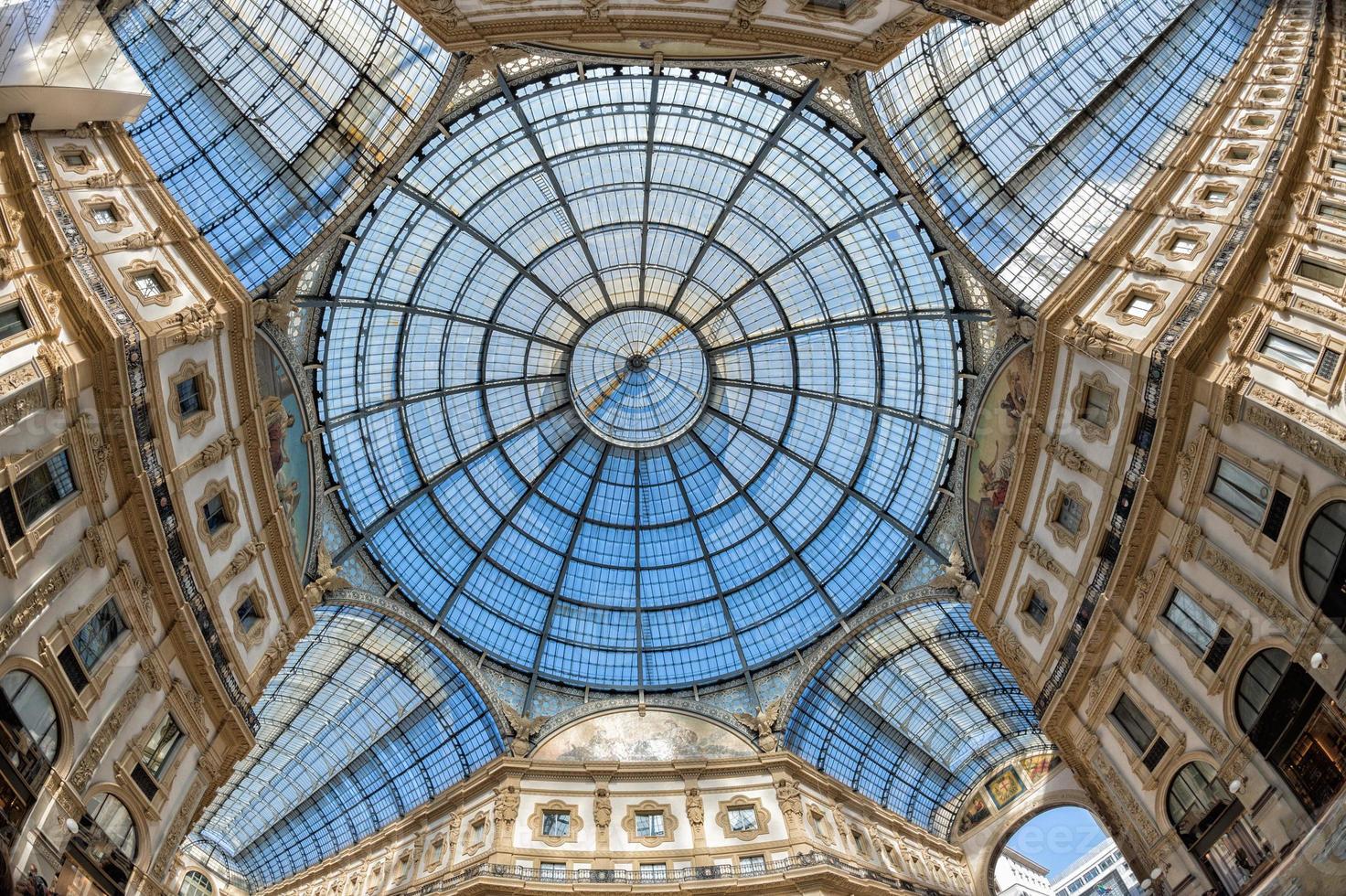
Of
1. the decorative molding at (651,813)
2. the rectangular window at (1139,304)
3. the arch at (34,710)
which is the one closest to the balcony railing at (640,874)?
the decorative molding at (651,813)

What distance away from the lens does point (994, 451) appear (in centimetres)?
3259

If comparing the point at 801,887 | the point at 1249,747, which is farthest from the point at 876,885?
the point at 1249,747

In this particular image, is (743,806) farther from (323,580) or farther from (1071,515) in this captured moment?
(323,580)

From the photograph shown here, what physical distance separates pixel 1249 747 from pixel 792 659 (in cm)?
2151

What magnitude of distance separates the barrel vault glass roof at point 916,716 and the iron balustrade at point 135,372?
84.9 ft

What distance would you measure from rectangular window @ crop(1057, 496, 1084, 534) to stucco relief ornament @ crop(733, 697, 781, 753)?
16.5m

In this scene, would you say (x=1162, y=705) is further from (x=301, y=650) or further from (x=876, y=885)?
(x=301, y=650)

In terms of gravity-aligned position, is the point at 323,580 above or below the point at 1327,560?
above

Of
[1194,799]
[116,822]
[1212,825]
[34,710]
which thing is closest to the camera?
[34,710]

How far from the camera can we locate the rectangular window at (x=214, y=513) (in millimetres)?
25016

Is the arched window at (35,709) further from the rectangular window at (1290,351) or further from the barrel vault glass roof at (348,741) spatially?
the rectangular window at (1290,351)

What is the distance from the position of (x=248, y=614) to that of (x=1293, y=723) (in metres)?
28.4

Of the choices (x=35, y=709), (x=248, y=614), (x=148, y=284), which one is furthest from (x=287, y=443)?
(x=35, y=709)

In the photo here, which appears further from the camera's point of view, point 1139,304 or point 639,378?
point 639,378
